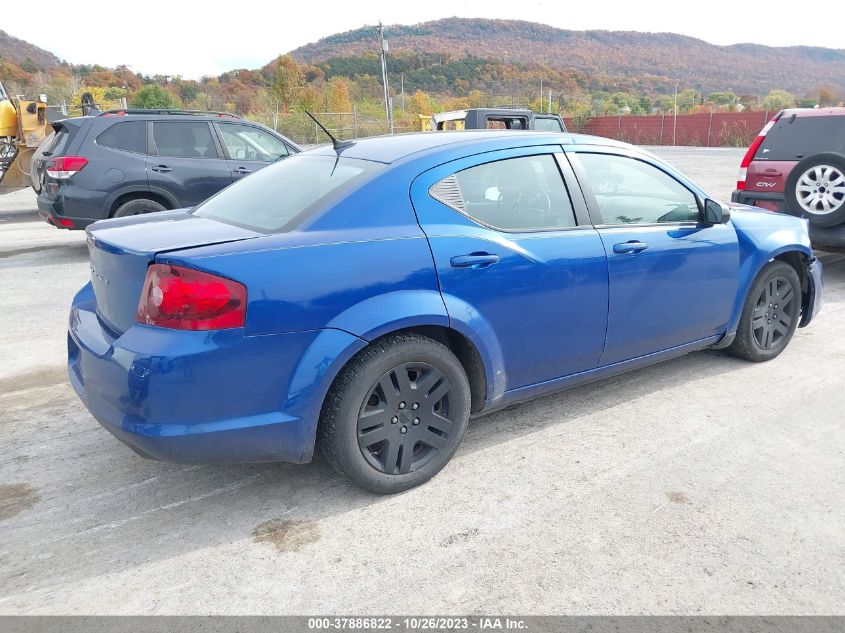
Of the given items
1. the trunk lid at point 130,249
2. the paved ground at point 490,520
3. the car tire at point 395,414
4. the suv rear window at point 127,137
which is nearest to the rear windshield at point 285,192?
the trunk lid at point 130,249

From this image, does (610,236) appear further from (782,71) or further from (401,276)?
(782,71)

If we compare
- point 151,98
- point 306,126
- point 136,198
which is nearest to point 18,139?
point 136,198

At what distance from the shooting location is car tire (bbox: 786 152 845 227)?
6284 mm

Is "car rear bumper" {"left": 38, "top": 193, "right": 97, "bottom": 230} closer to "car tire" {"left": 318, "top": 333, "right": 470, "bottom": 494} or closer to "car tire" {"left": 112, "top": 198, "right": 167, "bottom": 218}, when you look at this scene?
"car tire" {"left": 112, "top": 198, "right": 167, "bottom": 218}

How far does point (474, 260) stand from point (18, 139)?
13.4m

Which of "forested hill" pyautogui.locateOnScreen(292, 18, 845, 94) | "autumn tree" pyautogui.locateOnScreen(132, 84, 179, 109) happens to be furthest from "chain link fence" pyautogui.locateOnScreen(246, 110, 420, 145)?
"forested hill" pyautogui.locateOnScreen(292, 18, 845, 94)

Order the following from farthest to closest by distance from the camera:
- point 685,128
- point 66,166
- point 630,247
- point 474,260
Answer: point 685,128, point 66,166, point 630,247, point 474,260

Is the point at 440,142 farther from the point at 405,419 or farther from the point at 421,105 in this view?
the point at 421,105

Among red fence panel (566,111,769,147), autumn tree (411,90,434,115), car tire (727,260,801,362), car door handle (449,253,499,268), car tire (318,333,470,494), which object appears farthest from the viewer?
autumn tree (411,90,434,115)

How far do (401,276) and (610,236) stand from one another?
134cm

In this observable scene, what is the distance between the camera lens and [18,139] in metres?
13.3

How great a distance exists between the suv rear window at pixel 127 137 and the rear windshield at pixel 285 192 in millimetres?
5466

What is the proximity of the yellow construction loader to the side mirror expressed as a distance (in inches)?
514

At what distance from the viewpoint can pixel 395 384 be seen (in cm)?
296
